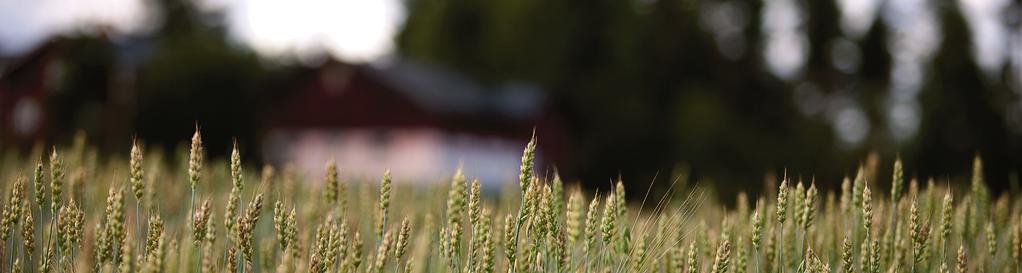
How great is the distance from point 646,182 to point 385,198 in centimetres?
1646

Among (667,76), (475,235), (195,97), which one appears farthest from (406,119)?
(475,235)

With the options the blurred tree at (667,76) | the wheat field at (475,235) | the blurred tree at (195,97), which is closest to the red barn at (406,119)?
the blurred tree at (667,76)

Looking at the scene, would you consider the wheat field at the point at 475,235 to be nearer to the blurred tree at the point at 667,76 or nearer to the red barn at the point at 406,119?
the blurred tree at the point at 667,76

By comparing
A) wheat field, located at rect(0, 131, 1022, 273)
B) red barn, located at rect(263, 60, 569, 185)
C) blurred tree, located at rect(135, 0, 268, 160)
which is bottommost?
wheat field, located at rect(0, 131, 1022, 273)

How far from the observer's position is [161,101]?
72.4ft

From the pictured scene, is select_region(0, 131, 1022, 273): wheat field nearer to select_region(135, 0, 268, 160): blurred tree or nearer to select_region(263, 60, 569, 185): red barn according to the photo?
select_region(135, 0, 268, 160): blurred tree

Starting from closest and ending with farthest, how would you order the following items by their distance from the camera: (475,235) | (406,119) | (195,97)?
(475,235) < (195,97) < (406,119)

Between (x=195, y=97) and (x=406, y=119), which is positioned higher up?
(x=406, y=119)

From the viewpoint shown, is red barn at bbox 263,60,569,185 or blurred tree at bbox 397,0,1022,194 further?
red barn at bbox 263,60,569,185

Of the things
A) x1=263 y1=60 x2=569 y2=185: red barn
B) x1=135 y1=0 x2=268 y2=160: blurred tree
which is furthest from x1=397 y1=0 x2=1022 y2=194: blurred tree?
x1=135 y1=0 x2=268 y2=160: blurred tree

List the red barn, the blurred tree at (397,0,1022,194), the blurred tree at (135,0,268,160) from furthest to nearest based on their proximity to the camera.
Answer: the red barn → the blurred tree at (135,0,268,160) → the blurred tree at (397,0,1022,194)

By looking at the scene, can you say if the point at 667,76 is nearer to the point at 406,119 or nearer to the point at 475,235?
the point at 406,119

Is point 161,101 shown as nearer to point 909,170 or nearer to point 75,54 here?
point 75,54

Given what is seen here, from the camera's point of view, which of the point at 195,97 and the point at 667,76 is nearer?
the point at 195,97
